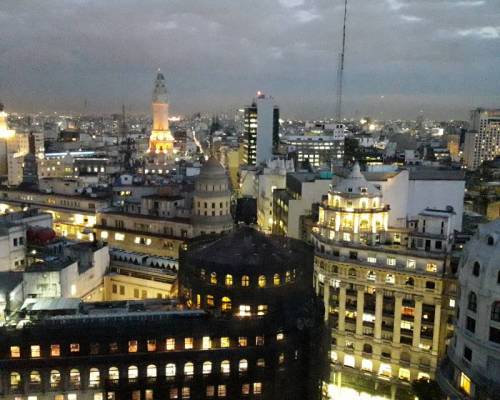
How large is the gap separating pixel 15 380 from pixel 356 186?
41.2m

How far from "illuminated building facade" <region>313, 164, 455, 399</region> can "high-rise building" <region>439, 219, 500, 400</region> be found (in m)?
14.7

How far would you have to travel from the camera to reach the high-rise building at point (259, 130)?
18700cm

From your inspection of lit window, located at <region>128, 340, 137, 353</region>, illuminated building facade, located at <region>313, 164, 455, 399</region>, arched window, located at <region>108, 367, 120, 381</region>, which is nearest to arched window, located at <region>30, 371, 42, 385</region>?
arched window, located at <region>108, 367, 120, 381</region>

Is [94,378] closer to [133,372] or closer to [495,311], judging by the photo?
[133,372]

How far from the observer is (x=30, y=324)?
131 feet

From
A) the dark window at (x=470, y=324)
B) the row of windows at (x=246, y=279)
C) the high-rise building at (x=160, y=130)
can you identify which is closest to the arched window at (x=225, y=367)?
the row of windows at (x=246, y=279)

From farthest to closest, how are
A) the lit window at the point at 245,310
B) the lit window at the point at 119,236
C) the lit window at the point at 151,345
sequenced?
the lit window at the point at 119,236
the lit window at the point at 245,310
the lit window at the point at 151,345

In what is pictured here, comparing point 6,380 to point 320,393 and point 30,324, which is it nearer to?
point 30,324

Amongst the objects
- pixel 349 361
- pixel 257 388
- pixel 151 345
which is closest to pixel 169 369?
pixel 151 345

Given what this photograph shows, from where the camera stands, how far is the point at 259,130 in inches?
7382

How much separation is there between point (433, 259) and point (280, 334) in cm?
2119

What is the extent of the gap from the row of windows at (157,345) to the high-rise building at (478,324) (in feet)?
46.0

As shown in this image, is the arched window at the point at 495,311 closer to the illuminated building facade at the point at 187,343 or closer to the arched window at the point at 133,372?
the illuminated building facade at the point at 187,343

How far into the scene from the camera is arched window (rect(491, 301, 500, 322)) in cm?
3744
